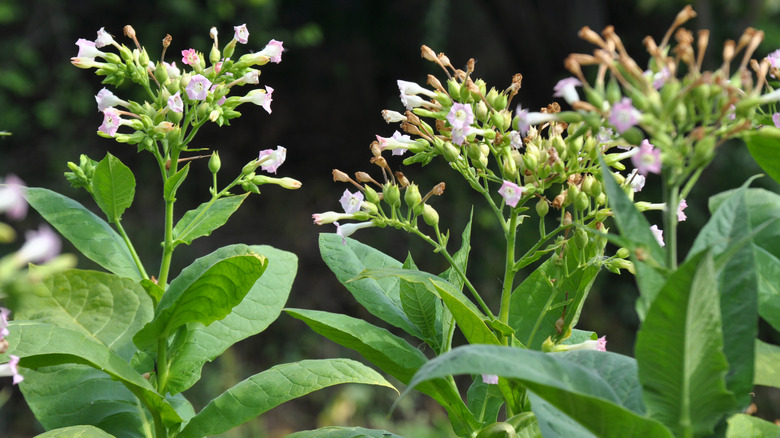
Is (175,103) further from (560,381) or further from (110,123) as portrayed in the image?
(560,381)

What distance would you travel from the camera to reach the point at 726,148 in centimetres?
438

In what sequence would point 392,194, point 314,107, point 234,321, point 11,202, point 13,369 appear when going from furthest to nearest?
point 314,107
point 234,321
point 392,194
point 13,369
point 11,202

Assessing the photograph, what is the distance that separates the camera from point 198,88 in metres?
1.05

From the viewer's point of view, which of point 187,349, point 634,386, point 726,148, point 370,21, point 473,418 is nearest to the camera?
point 634,386

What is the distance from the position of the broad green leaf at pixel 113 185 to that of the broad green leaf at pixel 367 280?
10.7 inches

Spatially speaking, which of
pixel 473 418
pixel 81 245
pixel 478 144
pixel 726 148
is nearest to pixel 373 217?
pixel 478 144

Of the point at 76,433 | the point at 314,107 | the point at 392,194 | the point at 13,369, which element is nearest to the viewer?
the point at 13,369

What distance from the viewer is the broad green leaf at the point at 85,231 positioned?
107 cm

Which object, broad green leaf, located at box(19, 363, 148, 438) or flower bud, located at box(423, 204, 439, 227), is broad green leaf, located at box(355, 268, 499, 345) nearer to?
flower bud, located at box(423, 204, 439, 227)

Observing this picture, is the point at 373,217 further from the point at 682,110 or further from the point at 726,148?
the point at 726,148

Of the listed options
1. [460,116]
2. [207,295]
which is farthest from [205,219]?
[460,116]

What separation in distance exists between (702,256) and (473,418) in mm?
452

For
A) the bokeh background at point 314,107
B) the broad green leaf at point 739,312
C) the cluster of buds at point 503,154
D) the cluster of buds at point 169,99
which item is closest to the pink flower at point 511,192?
the cluster of buds at point 503,154

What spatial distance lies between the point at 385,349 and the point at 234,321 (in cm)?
29
